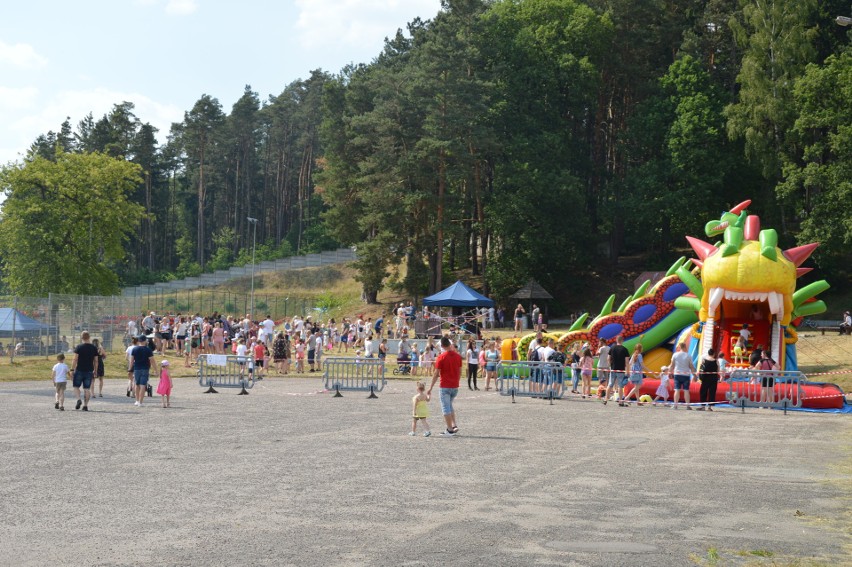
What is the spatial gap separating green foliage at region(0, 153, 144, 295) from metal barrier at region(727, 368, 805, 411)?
47089 millimetres

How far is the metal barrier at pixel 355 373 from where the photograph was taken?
92.8 ft

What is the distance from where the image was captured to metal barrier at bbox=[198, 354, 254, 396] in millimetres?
28438

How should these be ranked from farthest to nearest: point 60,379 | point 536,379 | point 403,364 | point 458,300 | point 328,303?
point 328,303, point 458,300, point 403,364, point 536,379, point 60,379

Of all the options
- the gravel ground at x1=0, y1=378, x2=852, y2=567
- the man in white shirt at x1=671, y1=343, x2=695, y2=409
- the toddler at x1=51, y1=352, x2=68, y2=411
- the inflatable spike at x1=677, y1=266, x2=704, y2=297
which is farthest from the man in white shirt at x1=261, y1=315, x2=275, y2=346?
the man in white shirt at x1=671, y1=343, x2=695, y2=409

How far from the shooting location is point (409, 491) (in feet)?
38.1

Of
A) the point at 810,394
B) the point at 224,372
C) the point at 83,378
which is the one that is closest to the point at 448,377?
the point at 83,378

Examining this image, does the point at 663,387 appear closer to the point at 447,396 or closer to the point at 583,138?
the point at 447,396

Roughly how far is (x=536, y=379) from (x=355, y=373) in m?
5.25

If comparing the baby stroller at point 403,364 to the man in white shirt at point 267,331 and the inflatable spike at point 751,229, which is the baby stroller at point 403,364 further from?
the inflatable spike at point 751,229

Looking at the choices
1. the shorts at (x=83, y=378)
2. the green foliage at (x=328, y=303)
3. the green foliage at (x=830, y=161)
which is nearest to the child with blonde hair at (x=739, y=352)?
the shorts at (x=83, y=378)

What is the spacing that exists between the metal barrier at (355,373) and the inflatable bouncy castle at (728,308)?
7.06 m

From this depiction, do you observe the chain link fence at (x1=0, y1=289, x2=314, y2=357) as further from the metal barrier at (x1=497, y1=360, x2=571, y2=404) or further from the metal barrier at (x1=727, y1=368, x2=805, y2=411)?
the metal barrier at (x1=727, y1=368, x2=805, y2=411)

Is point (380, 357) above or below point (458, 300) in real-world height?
below

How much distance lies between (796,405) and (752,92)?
35043mm
